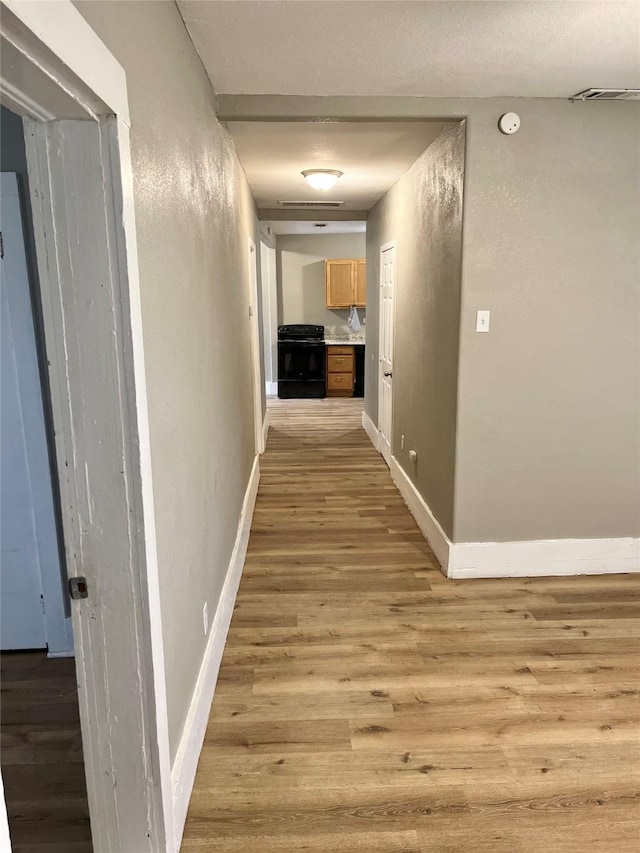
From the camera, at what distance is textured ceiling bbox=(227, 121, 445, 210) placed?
3.00m

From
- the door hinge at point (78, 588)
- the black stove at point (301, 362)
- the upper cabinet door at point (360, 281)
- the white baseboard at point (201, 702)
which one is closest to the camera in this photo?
the door hinge at point (78, 588)

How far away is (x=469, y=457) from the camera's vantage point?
306 centimetres

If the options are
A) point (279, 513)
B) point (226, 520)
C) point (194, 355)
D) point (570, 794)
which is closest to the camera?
point (570, 794)

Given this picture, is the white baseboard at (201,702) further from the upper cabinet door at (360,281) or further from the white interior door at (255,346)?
the upper cabinet door at (360,281)

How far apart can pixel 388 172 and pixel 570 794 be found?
3.88 meters

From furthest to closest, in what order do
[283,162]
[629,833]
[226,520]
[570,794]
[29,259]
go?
[283,162] → [226,520] → [29,259] → [570,794] → [629,833]

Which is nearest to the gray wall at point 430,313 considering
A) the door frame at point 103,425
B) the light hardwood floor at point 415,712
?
the light hardwood floor at point 415,712

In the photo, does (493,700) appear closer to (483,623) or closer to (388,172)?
(483,623)

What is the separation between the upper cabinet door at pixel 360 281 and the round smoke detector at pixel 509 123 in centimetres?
613

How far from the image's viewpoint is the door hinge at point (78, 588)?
1281mm

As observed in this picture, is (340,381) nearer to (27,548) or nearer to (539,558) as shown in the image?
(539,558)

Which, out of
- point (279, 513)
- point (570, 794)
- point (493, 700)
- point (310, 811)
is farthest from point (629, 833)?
point (279, 513)

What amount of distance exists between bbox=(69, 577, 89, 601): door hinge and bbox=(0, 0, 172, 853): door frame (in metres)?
0.01

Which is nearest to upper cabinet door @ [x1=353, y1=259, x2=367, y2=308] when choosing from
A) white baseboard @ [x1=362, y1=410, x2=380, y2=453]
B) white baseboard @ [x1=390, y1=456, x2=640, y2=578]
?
white baseboard @ [x1=362, y1=410, x2=380, y2=453]
